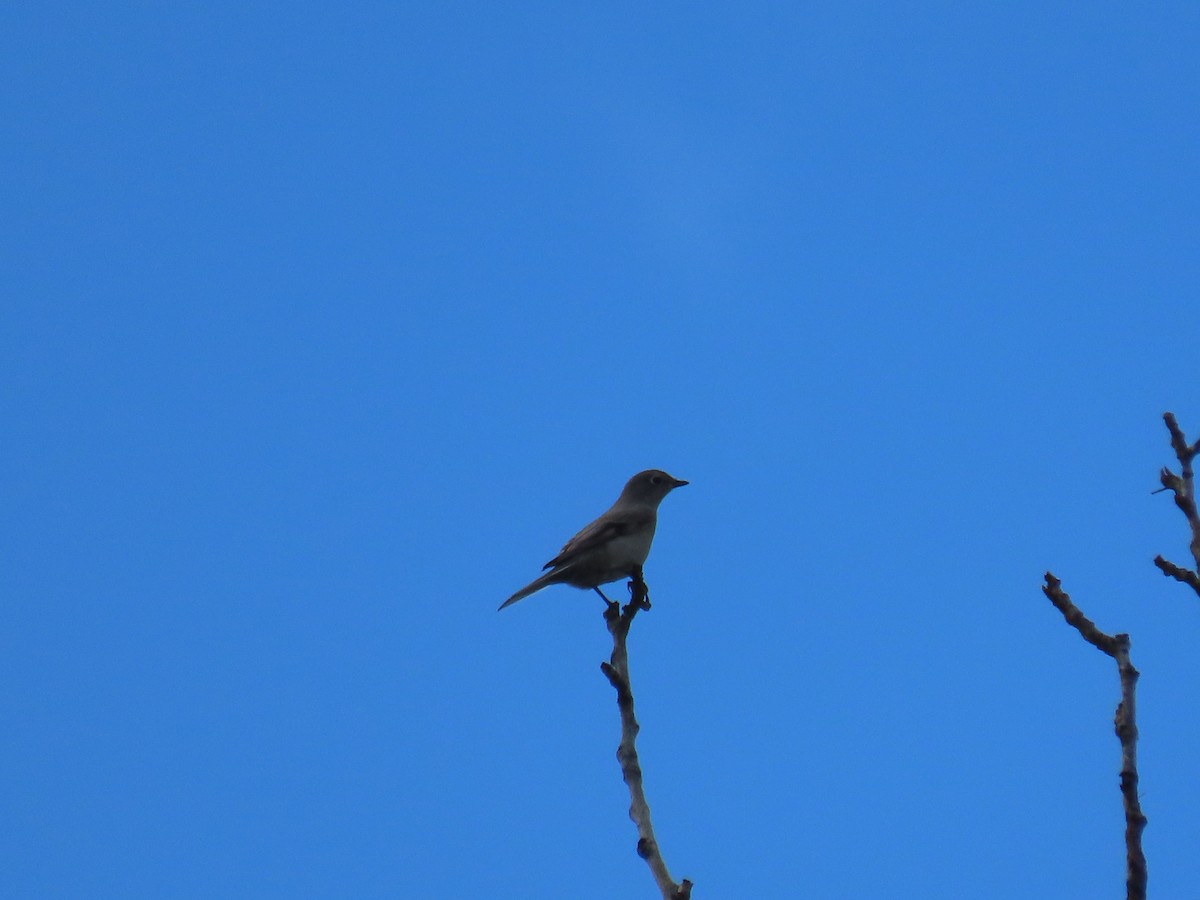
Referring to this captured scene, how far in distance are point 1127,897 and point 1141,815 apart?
0.78 feet

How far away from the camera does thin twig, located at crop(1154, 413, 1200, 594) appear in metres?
4.13

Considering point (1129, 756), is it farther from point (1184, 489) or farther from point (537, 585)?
point (537, 585)

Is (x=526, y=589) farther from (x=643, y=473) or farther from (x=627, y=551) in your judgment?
(x=643, y=473)

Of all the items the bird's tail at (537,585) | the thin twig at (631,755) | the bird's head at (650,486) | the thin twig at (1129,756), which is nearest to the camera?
the thin twig at (1129,756)

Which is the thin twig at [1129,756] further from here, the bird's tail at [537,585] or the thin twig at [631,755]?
the bird's tail at [537,585]

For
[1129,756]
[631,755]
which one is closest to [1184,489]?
[1129,756]

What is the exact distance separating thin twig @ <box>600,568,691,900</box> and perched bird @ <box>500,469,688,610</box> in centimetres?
384

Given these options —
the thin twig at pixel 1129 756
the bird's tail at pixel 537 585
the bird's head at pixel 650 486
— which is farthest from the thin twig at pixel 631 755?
the bird's head at pixel 650 486

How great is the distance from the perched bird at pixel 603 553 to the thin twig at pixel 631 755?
12.6ft

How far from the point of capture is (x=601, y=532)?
32.6 feet

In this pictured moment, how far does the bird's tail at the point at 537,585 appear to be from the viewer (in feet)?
30.7

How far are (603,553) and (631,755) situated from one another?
17.7 ft

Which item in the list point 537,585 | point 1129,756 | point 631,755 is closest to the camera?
point 1129,756

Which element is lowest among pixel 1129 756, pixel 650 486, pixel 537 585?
pixel 1129 756
